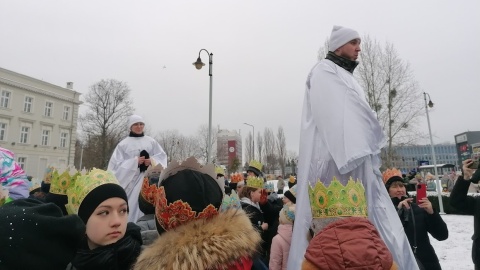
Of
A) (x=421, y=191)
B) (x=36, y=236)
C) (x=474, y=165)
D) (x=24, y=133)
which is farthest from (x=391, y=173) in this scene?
(x=24, y=133)

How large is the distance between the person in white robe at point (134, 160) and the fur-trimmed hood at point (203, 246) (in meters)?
3.33

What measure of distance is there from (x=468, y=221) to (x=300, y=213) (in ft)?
40.9

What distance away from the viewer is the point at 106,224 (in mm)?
2086

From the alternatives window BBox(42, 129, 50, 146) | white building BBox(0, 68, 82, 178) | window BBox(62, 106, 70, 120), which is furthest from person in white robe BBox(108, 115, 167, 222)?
window BBox(62, 106, 70, 120)

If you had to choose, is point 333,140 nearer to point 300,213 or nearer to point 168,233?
point 300,213

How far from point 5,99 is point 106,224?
47698 millimetres

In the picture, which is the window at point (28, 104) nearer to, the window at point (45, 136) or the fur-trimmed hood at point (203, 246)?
the window at point (45, 136)

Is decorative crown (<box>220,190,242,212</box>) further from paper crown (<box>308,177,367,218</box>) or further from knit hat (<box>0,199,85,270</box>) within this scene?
knit hat (<box>0,199,85,270</box>)

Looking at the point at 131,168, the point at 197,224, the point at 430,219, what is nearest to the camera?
the point at 197,224

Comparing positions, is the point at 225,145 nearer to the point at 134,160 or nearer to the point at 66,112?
the point at 66,112

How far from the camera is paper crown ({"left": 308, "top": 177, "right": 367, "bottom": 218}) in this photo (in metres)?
1.79

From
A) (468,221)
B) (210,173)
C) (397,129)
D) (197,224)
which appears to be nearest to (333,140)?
(210,173)

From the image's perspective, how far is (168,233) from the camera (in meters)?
1.69

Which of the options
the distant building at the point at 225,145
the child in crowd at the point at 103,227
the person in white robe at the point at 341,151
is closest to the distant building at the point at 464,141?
the person in white robe at the point at 341,151
